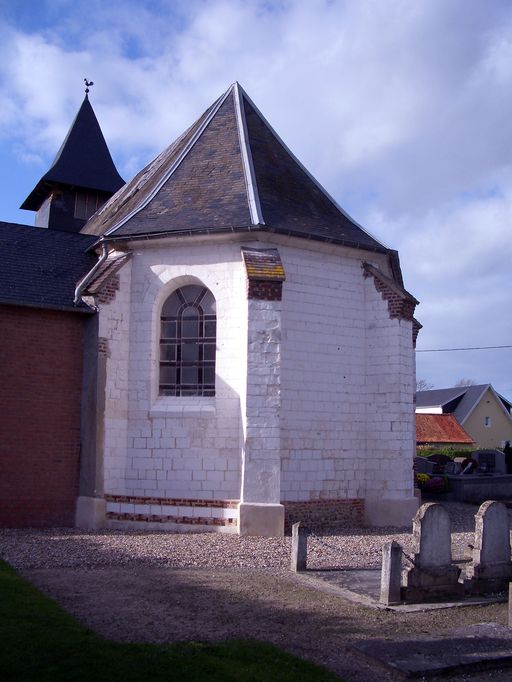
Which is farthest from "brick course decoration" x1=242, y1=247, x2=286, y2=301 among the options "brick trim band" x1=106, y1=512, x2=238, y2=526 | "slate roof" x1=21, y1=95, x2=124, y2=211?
"slate roof" x1=21, y1=95, x2=124, y2=211

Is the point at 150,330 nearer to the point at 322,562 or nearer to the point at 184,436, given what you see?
the point at 184,436

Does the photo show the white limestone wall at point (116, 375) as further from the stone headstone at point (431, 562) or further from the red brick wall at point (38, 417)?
the stone headstone at point (431, 562)

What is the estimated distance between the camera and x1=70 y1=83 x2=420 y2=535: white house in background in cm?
1322

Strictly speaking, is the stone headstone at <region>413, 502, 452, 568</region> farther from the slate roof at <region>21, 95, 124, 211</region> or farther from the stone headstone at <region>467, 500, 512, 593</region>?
Result: the slate roof at <region>21, 95, 124, 211</region>

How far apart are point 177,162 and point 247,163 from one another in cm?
181

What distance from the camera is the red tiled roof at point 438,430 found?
47375 mm

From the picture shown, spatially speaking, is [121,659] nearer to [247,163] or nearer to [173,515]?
[173,515]

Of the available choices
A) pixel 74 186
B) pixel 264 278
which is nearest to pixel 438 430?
pixel 74 186

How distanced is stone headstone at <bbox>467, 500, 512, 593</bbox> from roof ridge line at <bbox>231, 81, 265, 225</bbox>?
710 centimetres

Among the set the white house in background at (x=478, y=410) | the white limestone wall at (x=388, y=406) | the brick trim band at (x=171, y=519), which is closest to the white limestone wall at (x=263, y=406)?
the brick trim band at (x=171, y=519)

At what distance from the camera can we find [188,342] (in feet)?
47.0

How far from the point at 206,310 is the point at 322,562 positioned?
591 centimetres

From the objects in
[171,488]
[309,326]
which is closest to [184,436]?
[171,488]

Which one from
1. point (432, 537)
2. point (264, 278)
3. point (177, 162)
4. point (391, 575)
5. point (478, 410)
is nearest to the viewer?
point (391, 575)
